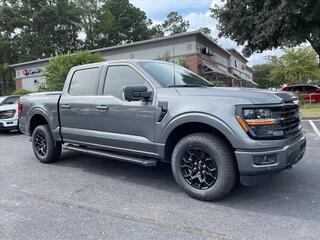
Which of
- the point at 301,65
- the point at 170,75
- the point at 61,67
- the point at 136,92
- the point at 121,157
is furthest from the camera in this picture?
the point at 301,65

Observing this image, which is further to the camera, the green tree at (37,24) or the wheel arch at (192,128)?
the green tree at (37,24)

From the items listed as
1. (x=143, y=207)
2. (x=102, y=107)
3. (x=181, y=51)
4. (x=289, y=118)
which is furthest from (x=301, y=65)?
(x=143, y=207)

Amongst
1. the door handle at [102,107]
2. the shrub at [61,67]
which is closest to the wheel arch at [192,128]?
the door handle at [102,107]

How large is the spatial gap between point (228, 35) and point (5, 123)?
1641cm

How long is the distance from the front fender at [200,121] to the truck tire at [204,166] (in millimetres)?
215

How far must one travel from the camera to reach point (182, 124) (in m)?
4.48

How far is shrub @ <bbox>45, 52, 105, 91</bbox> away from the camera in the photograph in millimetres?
18812

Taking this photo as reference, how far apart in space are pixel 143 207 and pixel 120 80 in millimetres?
2152

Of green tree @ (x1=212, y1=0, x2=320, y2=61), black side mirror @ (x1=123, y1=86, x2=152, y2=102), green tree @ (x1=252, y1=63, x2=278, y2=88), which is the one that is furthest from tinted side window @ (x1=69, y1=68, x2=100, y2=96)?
green tree @ (x1=252, y1=63, x2=278, y2=88)

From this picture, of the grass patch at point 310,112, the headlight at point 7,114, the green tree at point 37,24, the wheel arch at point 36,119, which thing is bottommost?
the grass patch at point 310,112

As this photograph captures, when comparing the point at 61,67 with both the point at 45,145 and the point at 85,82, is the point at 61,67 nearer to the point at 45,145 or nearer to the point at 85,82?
the point at 45,145

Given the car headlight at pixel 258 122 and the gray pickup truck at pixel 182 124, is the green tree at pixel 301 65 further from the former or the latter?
the car headlight at pixel 258 122

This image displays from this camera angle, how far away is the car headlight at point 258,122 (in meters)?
3.96

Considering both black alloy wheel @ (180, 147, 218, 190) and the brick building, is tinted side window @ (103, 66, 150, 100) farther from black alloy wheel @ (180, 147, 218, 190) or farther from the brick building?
the brick building
